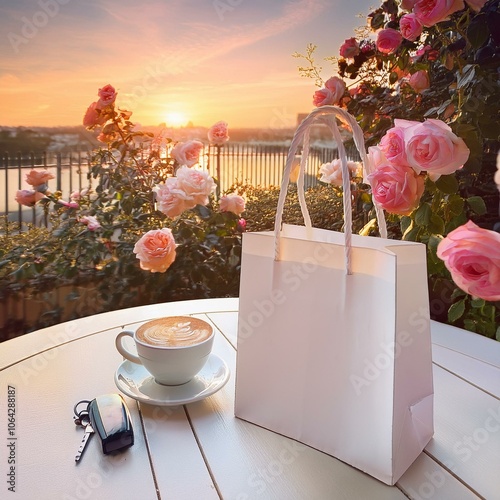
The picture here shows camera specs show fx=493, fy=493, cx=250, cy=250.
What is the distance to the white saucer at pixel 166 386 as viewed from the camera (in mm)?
683

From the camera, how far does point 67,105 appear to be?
2.71 metres

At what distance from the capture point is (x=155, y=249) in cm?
140

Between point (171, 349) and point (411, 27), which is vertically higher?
point (411, 27)

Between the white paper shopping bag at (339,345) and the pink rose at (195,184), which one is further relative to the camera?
the pink rose at (195,184)

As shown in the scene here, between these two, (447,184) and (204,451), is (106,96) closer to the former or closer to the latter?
(447,184)

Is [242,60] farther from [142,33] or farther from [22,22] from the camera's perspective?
[22,22]

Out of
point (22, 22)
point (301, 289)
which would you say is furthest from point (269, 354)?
point (22, 22)

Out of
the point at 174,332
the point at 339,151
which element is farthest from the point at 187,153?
the point at 339,151

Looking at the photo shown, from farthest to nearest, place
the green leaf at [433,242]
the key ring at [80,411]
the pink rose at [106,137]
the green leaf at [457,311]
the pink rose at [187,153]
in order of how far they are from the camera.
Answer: the pink rose at [106,137], the pink rose at [187,153], the green leaf at [457,311], the green leaf at [433,242], the key ring at [80,411]

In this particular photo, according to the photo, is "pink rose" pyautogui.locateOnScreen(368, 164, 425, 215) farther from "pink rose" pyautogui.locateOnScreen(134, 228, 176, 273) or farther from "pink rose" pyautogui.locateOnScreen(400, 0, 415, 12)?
"pink rose" pyautogui.locateOnScreen(134, 228, 176, 273)

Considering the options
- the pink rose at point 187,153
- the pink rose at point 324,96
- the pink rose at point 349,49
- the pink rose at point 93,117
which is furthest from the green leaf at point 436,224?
the pink rose at point 93,117

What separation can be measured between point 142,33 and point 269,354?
2497 mm

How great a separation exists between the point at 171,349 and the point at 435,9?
0.83 meters

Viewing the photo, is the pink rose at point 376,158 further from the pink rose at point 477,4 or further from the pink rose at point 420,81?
the pink rose at point 420,81
